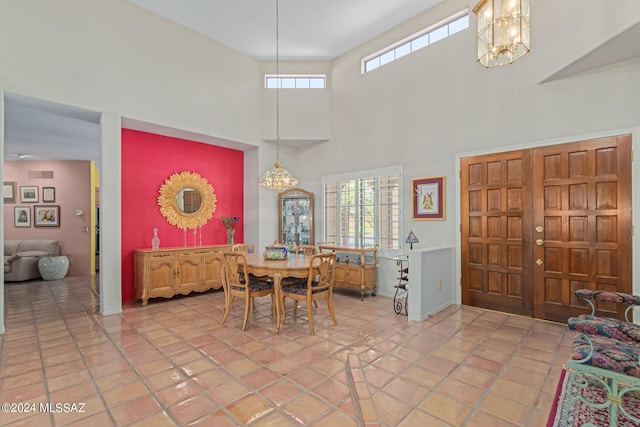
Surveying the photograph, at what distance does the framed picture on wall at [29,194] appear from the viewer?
7.32 meters

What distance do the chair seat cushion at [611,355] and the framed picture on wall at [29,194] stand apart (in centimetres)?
1010

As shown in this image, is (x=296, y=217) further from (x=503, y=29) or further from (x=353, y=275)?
(x=503, y=29)

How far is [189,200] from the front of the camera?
18.2ft

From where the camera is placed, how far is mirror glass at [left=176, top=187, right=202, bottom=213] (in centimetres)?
545

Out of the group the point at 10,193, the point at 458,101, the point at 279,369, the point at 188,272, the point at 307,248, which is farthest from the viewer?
the point at 10,193

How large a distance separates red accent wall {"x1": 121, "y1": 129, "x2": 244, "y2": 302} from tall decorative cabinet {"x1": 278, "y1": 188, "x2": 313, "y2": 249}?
0.98m

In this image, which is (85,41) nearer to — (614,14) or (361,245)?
(361,245)

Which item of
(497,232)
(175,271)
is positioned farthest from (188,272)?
(497,232)

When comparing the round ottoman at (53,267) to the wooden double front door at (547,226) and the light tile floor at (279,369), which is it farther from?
the wooden double front door at (547,226)

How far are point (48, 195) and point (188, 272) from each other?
A: 17.3 feet

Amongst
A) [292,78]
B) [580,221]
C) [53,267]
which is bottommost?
[53,267]

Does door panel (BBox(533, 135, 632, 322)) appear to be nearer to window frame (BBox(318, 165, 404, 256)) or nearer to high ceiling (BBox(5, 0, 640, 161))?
high ceiling (BBox(5, 0, 640, 161))

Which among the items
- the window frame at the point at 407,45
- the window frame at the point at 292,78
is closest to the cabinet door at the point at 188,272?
the window frame at the point at 292,78

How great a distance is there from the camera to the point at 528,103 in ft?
12.4
